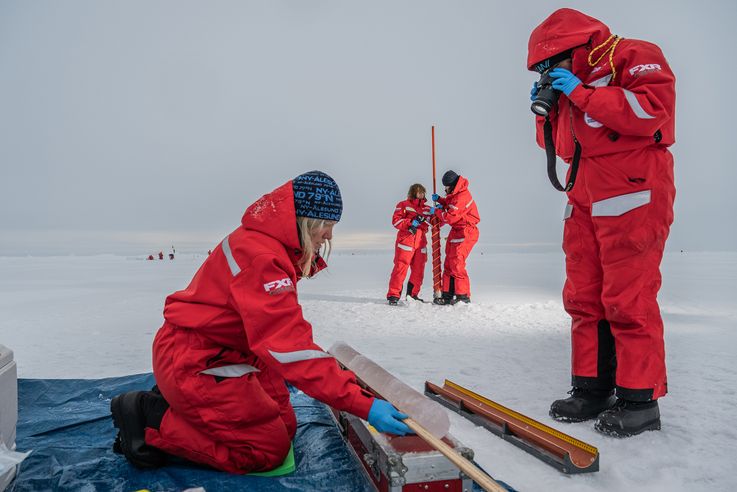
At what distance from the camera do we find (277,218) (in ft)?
5.31

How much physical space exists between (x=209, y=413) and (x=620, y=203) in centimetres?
187

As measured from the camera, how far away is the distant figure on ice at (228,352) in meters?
1.57

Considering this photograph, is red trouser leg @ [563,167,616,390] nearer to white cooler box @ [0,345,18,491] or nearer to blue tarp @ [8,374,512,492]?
blue tarp @ [8,374,512,492]

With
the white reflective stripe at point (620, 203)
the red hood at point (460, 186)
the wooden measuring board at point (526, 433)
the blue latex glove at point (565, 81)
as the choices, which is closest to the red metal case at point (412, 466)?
the wooden measuring board at point (526, 433)

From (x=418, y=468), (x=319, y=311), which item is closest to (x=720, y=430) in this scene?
(x=418, y=468)

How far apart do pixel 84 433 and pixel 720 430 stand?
287cm

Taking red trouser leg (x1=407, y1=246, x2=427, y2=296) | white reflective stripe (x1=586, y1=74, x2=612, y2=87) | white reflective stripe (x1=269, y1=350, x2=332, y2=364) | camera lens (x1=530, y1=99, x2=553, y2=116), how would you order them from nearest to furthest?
white reflective stripe (x1=269, y1=350, x2=332, y2=364)
white reflective stripe (x1=586, y1=74, x2=612, y2=87)
camera lens (x1=530, y1=99, x2=553, y2=116)
red trouser leg (x1=407, y1=246, x2=427, y2=296)

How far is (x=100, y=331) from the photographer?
4.67m

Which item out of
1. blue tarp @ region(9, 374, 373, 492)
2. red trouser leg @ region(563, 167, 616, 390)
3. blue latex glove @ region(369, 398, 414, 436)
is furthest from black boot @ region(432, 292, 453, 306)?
blue latex glove @ region(369, 398, 414, 436)

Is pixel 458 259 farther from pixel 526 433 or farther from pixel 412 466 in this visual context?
pixel 412 466

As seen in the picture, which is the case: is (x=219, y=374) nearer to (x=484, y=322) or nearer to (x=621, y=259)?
(x=621, y=259)

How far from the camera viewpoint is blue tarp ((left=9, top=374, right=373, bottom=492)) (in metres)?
1.65

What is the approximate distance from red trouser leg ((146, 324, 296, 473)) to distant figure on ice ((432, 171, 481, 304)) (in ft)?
15.5

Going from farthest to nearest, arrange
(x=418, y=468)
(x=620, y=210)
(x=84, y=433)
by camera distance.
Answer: (x=84, y=433) → (x=620, y=210) → (x=418, y=468)
